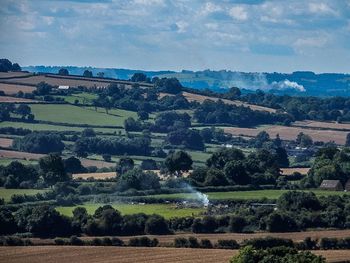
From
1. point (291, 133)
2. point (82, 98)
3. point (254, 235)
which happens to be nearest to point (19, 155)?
point (82, 98)

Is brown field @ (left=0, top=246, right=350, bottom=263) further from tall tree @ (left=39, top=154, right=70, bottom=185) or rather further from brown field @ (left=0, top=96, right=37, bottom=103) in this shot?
brown field @ (left=0, top=96, right=37, bottom=103)

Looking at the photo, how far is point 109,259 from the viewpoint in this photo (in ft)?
207

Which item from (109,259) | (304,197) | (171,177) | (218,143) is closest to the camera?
(109,259)

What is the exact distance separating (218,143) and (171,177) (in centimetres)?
4340

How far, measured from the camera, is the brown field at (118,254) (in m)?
62.3

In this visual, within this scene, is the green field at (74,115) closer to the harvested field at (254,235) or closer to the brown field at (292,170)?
the brown field at (292,170)

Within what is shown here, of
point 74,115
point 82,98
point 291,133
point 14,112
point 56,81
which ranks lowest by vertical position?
point 291,133

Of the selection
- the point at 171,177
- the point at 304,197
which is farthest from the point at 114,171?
the point at 304,197

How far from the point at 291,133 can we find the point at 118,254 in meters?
97.3

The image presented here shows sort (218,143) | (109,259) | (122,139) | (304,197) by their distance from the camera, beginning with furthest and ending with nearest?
(218,143), (122,139), (304,197), (109,259)

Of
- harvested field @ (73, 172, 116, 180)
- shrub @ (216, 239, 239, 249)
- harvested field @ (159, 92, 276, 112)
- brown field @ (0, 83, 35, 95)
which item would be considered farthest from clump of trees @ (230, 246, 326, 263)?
harvested field @ (159, 92, 276, 112)

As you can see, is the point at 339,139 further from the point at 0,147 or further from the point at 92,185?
the point at 92,185

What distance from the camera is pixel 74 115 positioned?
153875 millimetres

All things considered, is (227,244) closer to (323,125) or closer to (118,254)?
(118,254)
